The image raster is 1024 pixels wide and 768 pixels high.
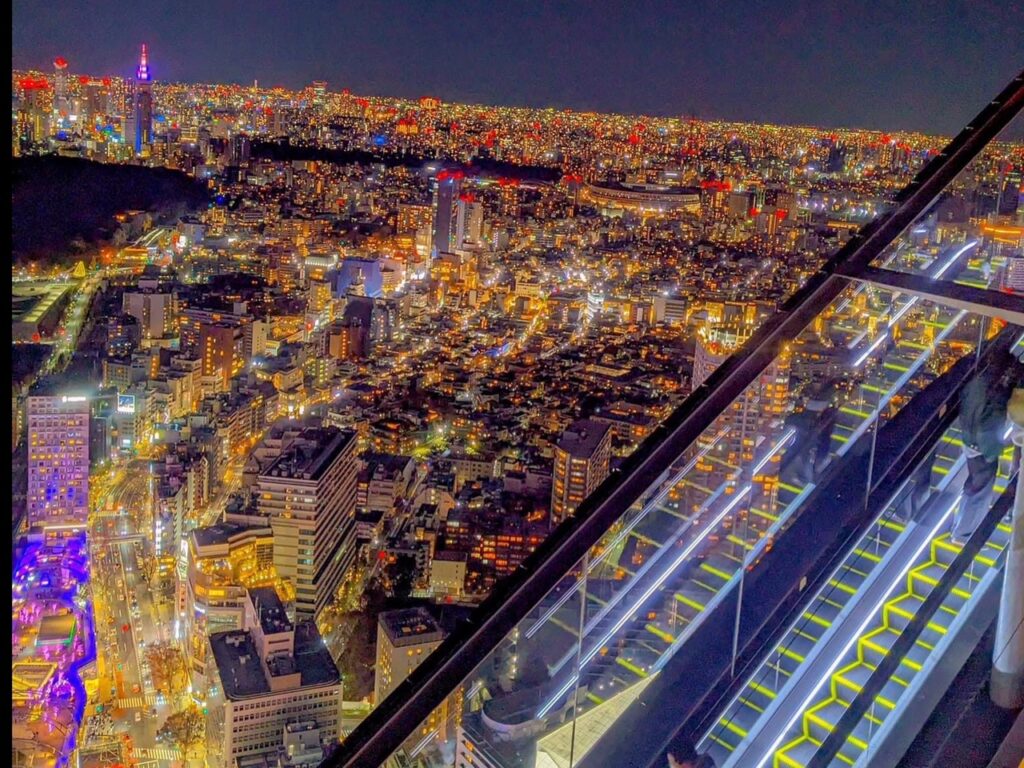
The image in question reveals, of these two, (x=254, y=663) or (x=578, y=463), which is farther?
(x=578, y=463)

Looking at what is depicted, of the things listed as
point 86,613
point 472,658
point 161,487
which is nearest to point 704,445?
point 472,658

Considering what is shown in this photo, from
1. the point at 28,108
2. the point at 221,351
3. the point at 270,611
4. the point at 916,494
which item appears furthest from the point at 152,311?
the point at 916,494

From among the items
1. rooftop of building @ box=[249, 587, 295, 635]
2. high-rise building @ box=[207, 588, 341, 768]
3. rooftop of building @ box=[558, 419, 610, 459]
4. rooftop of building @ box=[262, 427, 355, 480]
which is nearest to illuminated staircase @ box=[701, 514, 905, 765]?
high-rise building @ box=[207, 588, 341, 768]

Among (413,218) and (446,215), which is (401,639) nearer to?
(446,215)

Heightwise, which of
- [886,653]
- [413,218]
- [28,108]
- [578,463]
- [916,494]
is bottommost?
[578,463]

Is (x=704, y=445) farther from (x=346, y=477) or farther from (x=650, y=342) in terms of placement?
(x=650, y=342)

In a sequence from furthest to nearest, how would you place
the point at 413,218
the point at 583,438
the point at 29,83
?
the point at 413,218, the point at 583,438, the point at 29,83

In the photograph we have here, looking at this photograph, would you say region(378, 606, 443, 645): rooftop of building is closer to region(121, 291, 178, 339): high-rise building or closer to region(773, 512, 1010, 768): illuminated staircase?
region(773, 512, 1010, 768): illuminated staircase

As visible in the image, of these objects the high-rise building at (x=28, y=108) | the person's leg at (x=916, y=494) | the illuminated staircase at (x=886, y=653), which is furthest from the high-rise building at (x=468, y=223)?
the illuminated staircase at (x=886, y=653)
